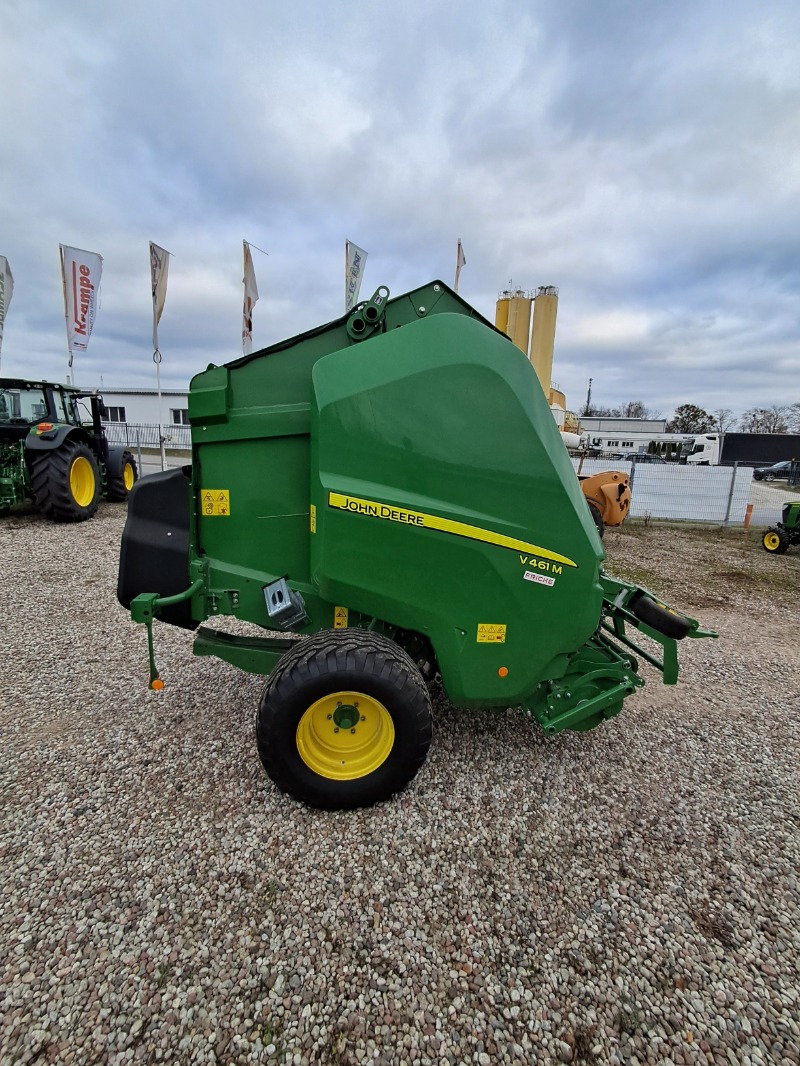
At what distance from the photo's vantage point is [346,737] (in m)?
2.36

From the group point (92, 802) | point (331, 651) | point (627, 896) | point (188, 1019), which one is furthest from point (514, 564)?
point (92, 802)

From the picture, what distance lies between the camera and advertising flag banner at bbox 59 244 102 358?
1057 centimetres

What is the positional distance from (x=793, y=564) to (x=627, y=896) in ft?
27.9

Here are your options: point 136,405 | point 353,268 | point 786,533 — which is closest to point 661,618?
point 786,533

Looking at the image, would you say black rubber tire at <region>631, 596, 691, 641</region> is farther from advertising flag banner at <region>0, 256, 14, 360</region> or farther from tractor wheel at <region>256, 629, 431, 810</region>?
advertising flag banner at <region>0, 256, 14, 360</region>

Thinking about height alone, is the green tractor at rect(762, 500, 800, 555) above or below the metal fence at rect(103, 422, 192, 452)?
below

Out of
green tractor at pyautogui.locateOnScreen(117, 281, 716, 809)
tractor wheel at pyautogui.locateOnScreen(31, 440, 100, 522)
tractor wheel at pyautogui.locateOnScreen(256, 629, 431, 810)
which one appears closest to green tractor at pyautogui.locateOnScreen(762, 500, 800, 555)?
green tractor at pyautogui.locateOnScreen(117, 281, 716, 809)

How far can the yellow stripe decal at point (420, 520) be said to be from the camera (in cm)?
223

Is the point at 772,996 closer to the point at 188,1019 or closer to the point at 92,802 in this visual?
the point at 188,1019

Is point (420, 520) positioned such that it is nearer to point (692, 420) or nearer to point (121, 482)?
point (121, 482)

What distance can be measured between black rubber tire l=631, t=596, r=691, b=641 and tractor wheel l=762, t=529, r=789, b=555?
26.9 ft

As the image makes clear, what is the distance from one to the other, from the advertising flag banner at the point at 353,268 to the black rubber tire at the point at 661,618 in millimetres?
9927

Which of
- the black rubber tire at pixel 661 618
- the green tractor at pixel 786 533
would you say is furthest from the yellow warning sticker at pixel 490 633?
the green tractor at pixel 786 533

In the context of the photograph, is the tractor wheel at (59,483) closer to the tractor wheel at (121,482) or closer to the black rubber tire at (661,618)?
the tractor wheel at (121,482)
